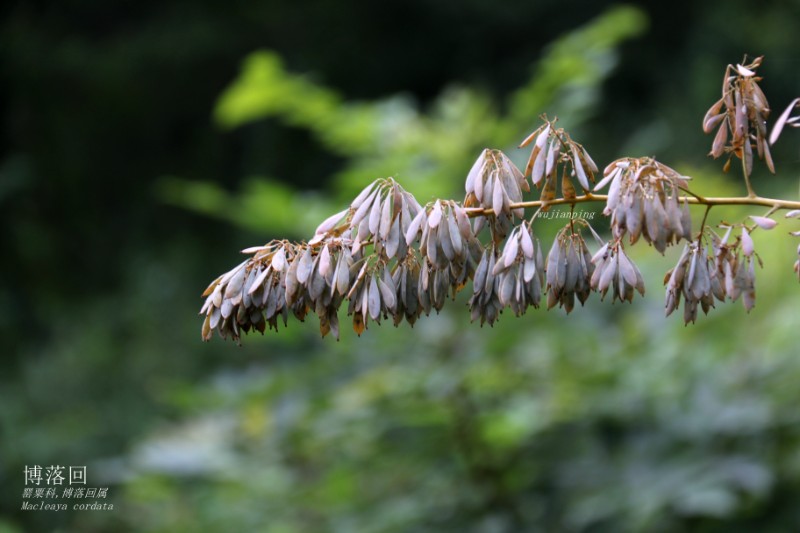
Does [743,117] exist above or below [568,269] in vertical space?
above

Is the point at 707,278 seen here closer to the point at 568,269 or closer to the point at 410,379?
the point at 568,269

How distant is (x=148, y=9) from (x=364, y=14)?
2.17m

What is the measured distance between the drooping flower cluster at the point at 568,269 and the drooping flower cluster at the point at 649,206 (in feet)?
0.24

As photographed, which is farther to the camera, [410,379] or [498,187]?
[410,379]

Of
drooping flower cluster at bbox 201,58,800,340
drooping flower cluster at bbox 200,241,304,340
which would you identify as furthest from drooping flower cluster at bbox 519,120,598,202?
drooping flower cluster at bbox 200,241,304,340

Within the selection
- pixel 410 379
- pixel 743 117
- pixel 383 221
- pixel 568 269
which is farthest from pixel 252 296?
pixel 410 379

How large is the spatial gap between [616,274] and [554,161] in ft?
0.51

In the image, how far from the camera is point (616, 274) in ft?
3.42

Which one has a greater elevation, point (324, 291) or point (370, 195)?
point (370, 195)

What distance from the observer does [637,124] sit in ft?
26.9

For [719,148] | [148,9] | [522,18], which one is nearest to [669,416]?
[719,148]

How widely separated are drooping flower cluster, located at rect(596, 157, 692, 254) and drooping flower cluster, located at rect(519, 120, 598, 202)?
45 mm

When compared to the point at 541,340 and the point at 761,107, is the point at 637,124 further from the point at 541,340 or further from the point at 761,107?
the point at 761,107

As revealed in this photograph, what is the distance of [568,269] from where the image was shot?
3.48 ft
